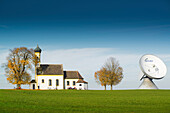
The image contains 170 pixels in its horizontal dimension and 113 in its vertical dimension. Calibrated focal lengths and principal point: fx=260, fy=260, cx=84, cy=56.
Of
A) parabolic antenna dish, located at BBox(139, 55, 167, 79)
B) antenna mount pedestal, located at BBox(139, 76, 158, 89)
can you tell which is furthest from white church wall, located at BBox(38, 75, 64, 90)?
parabolic antenna dish, located at BBox(139, 55, 167, 79)

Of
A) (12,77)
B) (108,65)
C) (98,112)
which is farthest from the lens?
(108,65)

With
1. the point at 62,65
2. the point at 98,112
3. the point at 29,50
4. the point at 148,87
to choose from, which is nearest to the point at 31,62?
the point at 29,50

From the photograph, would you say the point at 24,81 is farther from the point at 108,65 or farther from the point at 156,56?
the point at 156,56

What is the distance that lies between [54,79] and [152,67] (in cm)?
3286

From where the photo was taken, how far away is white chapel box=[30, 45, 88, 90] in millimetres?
88188

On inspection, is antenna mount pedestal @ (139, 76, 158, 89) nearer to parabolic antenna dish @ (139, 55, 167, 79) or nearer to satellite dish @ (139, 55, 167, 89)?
satellite dish @ (139, 55, 167, 89)

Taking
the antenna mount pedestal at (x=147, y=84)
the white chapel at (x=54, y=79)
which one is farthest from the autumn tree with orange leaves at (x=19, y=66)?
the antenna mount pedestal at (x=147, y=84)

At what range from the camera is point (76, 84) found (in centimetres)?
8888

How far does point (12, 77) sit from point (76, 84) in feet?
75.4

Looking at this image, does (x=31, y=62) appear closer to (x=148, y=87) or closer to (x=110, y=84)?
(x=110, y=84)

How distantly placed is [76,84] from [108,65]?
12.7m

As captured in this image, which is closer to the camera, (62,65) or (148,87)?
(148,87)

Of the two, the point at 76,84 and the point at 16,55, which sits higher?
the point at 16,55

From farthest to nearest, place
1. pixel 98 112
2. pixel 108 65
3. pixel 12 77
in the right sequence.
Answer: pixel 108 65, pixel 12 77, pixel 98 112
